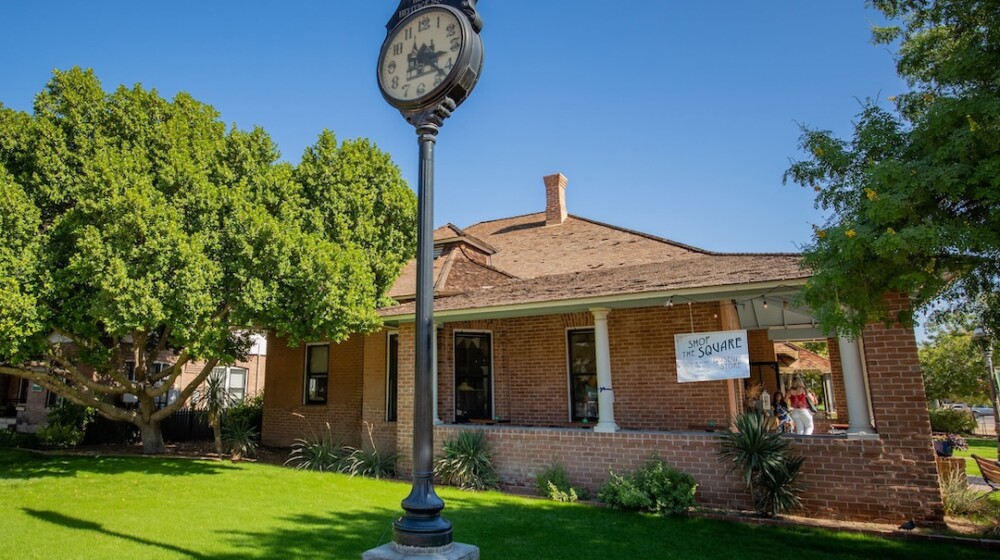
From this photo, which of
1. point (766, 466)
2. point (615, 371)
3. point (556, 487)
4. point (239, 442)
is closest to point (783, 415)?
point (615, 371)

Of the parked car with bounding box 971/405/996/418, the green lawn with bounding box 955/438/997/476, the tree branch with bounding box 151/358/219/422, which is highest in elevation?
the tree branch with bounding box 151/358/219/422

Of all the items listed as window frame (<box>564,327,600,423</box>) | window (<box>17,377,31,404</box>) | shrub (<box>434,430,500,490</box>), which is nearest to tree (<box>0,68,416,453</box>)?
shrub (<box>434,430,500,490</box>)

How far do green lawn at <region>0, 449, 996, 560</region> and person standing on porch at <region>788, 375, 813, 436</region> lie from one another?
367 cm

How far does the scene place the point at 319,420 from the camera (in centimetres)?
1631

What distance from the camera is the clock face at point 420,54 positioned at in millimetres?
4602

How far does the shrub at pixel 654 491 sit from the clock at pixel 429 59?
669 centimetres

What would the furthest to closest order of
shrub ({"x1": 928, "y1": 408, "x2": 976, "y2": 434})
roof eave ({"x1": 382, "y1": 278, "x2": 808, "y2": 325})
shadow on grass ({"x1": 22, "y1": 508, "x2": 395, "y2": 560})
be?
shrub ({"x1": 928, "y1": 408, "x2": 976, "y2": 434}), roof eave ({"x1": 382, "y1": 278, "x2": 808, "y2": 325}), shadow on grass ({"x1": 22, "y1": 508, "x2": 395, "y2": 560})

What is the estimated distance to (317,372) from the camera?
1681 centimetres

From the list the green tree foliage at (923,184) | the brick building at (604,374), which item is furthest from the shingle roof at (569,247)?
the green tree foliage at (923,184)

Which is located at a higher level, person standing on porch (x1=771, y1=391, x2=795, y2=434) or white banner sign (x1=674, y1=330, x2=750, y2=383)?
white banner sign (x1=674, y1=330, x2=750, y2=383)

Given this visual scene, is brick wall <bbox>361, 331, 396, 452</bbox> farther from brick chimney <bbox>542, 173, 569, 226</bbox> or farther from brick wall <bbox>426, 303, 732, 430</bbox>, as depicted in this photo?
brick chimney <bbox>542, 173, 569, 226</bbox>

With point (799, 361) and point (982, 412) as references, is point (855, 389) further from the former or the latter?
point (982, 412)

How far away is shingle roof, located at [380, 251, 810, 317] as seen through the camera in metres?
9.19

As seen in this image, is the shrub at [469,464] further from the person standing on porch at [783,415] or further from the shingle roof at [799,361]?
the shingle roof at [799,361]
